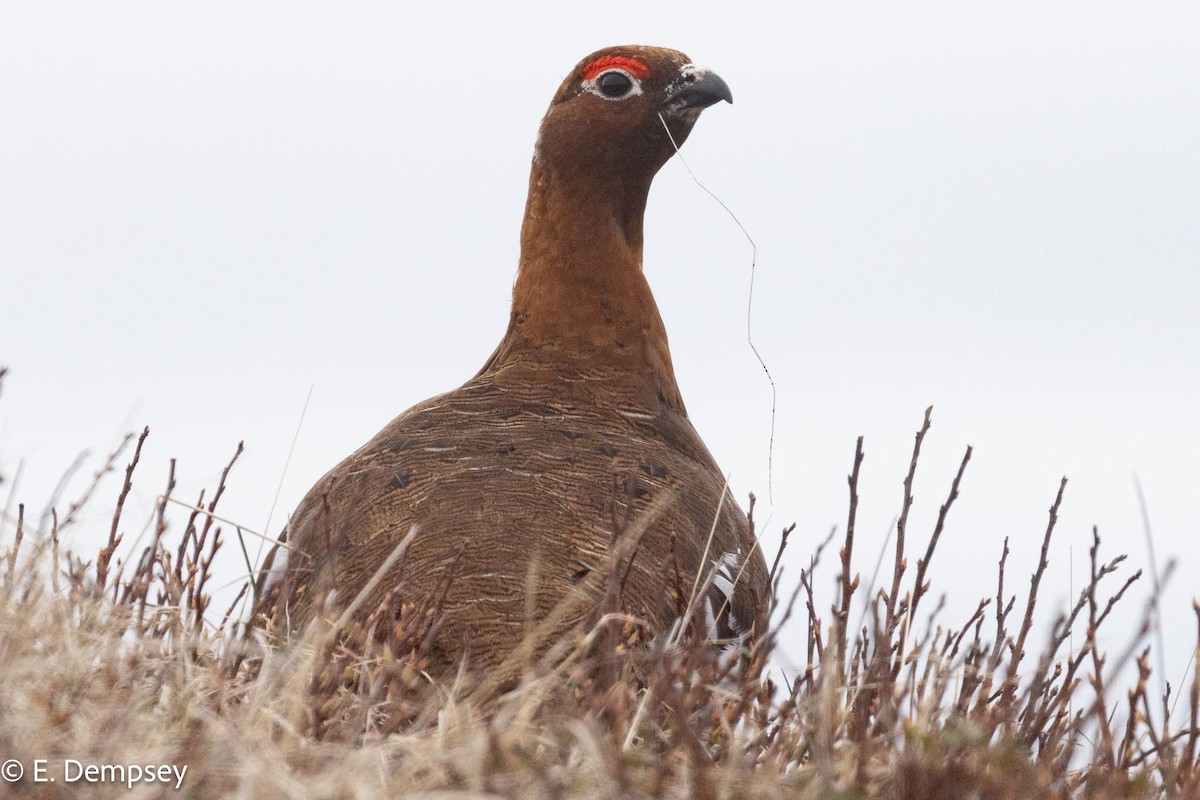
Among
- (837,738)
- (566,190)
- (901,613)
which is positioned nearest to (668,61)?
(566,190)

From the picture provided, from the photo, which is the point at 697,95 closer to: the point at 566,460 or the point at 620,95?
the point at 620,95

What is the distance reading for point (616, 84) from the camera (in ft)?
22.4

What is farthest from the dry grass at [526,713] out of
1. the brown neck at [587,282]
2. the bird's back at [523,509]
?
the brown neck at [587,282]

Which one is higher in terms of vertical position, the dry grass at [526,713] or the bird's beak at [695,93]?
the bird's beak at [695,93]

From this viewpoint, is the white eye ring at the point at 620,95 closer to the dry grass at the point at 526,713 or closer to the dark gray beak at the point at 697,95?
the dark gray beak at the point at 697,95

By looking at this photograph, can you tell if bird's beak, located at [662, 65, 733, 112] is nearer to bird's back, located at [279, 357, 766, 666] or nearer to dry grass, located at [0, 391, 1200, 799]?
bird's back, located at [279, 357, 766, 666]

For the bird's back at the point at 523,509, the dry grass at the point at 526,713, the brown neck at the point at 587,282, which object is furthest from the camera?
the brown neck at the point at 587,282

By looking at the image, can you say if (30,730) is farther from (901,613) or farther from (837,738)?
(901,613)

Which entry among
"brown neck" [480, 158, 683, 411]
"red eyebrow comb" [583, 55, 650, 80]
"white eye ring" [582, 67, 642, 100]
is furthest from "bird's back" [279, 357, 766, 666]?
"red eyebrow comb" [583, 55, 650, 80]

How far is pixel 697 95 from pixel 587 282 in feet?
3.23

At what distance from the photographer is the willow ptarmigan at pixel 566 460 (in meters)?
4.66

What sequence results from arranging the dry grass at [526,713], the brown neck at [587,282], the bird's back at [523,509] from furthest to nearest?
the brown neck at [587,282] → the bird's back at [523,509] → the dry grass at [526,713]

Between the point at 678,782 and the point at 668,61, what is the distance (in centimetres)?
449

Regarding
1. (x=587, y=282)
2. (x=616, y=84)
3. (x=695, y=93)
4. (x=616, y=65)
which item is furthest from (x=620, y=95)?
(x=587, y=282)
